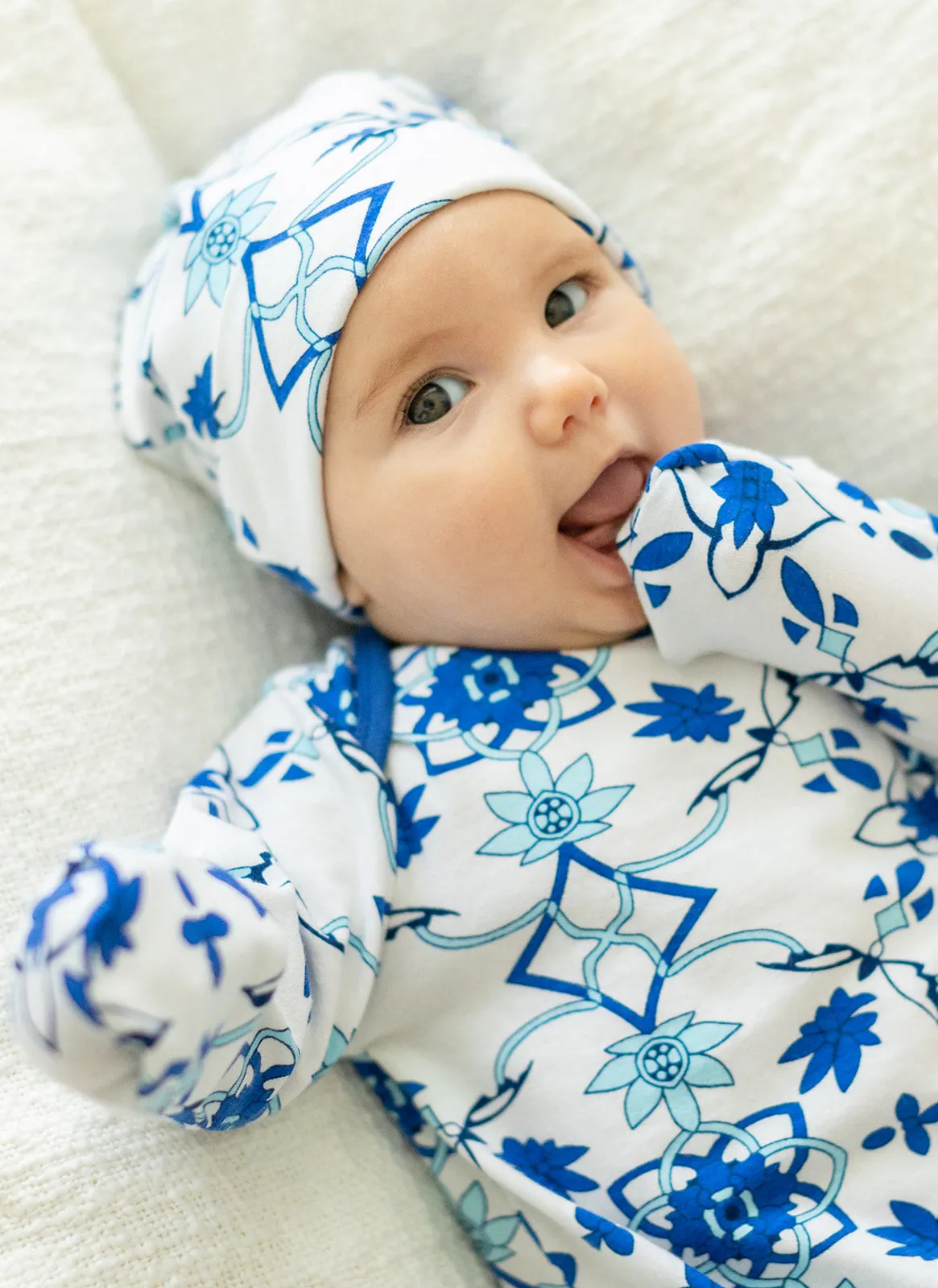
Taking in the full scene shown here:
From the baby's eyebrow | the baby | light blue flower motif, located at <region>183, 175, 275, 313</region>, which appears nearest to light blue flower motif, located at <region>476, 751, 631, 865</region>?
the baby

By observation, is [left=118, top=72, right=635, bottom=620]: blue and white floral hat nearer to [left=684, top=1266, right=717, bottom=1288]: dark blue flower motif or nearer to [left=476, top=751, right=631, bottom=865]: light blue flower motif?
[left=476, top=751, right=631, bottom=865]: light blue flower motif

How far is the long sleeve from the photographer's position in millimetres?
583

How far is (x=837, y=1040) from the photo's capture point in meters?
0.86

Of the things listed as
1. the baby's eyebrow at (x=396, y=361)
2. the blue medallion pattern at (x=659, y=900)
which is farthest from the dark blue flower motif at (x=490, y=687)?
the baby's eyebrow at (x=396, y=361)

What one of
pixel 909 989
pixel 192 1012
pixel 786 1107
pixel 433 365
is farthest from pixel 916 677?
pixel 192 1012

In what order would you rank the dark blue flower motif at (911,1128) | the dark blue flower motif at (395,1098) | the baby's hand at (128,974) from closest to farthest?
the baby's hand at (128,974) → the dark blue flower motif at (911,1128) → the dark blue flower motif at (395,1098)

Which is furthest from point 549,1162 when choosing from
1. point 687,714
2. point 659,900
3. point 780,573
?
point 780,573

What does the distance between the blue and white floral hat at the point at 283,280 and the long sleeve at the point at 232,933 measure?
0.18 meters

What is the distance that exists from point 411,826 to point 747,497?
1.23 feet

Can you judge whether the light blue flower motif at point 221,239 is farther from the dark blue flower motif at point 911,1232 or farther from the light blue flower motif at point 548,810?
the dark blue flower motif at point 911,1232

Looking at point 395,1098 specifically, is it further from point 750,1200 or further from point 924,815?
point 924,815

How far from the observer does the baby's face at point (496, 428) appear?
890 mm

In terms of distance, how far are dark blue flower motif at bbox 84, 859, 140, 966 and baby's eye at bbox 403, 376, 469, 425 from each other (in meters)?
0.47

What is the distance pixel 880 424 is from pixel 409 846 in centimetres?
62
